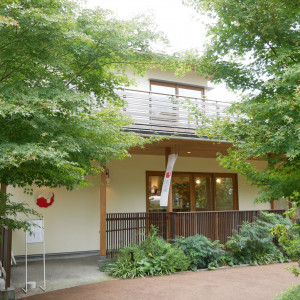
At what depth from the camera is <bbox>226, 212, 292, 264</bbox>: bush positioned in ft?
32.8

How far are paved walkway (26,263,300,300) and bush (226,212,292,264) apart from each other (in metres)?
1.08

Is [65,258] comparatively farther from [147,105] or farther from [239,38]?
[239,38]

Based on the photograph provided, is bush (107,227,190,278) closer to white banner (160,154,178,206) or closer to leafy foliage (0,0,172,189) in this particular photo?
white banner (160,154,178,206)

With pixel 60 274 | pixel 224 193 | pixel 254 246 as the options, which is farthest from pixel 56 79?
pixel 224 193

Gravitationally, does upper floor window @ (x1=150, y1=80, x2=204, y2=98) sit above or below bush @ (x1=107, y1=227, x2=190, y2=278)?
above

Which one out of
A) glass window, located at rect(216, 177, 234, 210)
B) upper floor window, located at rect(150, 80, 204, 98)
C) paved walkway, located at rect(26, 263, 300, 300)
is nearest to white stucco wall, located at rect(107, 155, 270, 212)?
glass window, located at rect(216, 177, 234, 210)

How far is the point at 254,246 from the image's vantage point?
33.3ft

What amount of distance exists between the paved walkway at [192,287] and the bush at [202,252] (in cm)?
50

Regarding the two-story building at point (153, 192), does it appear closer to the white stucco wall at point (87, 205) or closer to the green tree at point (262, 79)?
the white stucco wall at point (87, 205)

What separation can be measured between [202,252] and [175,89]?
6827mm

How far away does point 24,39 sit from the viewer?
4906mm

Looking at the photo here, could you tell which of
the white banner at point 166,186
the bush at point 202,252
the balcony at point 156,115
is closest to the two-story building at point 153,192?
the balcony at point 156,115

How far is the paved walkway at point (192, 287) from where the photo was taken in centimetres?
680

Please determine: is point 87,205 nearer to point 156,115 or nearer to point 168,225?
point 168,225
